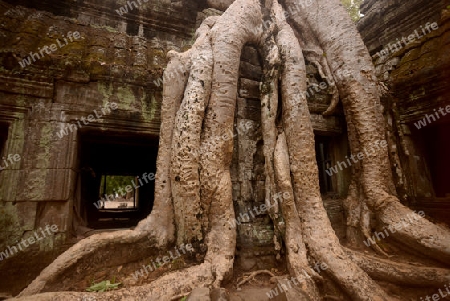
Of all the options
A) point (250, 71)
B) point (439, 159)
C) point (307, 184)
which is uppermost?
point (250, 71)

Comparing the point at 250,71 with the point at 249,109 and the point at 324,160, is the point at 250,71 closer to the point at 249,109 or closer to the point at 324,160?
the point at 249,109

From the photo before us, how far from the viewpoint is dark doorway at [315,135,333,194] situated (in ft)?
12.1

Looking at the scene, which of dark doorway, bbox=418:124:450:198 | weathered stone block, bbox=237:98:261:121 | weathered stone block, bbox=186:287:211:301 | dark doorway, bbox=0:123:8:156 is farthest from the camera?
dark doorway, bbox=418:124:450:198

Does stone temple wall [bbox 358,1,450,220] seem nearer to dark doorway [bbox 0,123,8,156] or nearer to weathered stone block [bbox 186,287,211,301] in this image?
weathered stone block [bbox 186,287,211,301]

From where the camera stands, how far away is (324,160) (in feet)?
12.9

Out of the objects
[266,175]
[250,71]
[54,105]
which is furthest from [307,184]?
[54,105]

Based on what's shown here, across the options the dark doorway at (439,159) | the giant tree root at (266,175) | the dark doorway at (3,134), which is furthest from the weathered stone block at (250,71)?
the dark doorway at (439,159)

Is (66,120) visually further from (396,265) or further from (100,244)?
(396,265)

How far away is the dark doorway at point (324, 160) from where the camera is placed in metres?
3.69

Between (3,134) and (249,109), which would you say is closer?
(3,134)

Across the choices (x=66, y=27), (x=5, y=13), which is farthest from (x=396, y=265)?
(x=5, y=13)

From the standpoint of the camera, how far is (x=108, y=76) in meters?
2.67

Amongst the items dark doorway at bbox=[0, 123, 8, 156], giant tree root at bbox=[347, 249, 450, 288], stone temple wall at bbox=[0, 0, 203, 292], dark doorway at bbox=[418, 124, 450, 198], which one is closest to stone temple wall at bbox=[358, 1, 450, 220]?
dark doorway at bbox=[418, 124, 450, 198]

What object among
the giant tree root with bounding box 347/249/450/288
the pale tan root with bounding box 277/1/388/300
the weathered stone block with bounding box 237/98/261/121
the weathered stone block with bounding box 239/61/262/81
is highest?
the weathered stone block with bounding box 239/61/262/81
